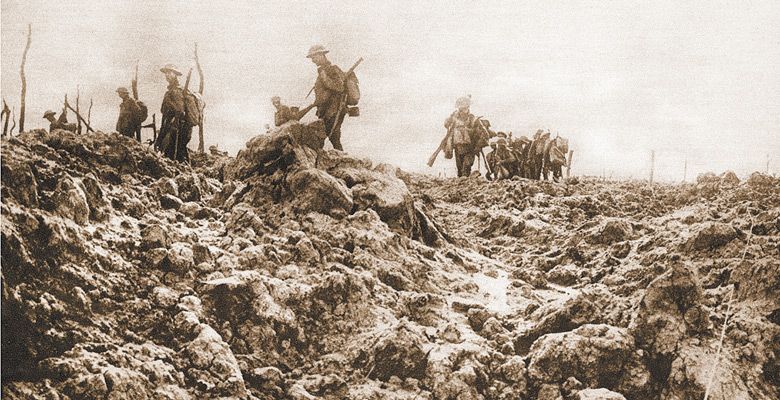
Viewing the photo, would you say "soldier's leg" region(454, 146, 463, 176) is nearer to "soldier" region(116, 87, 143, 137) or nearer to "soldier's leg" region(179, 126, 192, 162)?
"soldier's leg" region(179, 126, 192, 162)

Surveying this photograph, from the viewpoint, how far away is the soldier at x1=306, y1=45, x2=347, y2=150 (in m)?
8.86

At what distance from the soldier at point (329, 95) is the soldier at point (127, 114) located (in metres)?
3.36

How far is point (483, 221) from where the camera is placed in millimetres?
9297

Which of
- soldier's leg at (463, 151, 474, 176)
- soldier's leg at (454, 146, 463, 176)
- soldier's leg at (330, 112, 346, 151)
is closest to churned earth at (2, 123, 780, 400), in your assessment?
soldier's leg at (330, 112, 346, 151)

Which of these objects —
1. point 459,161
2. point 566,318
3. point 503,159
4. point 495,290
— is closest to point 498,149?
point 503,159

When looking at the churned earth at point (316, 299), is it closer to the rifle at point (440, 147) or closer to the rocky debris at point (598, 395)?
the rocky debris at point (598, 395)

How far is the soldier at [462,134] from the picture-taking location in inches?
584

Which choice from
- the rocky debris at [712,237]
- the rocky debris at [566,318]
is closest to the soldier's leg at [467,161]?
the rocky debris at [712,237]

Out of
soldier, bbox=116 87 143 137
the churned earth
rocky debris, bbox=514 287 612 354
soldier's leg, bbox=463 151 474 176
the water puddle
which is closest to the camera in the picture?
the churned earth

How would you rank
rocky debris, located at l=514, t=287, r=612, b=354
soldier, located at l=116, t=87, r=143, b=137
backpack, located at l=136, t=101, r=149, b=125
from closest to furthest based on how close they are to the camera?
rocky debris, located at l=514, t=287, r=612, b=354, soldier, located at l=116, t=87, r=143, b=137, backpack, located at l=136, t=101, r=149, b=125

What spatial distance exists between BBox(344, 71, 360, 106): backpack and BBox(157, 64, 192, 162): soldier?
2414 millimetres

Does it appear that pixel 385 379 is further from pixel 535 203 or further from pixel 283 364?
pixel 535 203

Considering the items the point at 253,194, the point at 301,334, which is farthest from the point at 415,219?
the point at 301,334

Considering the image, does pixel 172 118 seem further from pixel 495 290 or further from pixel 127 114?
pixel 495 290
